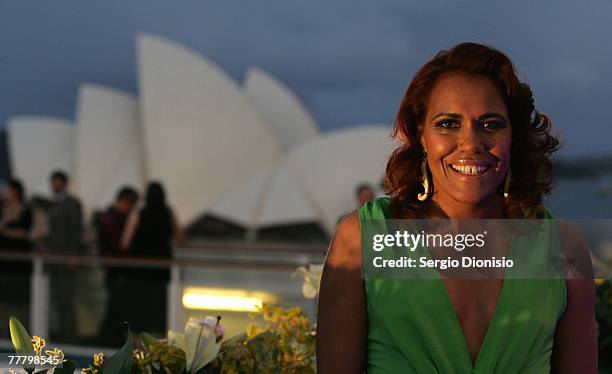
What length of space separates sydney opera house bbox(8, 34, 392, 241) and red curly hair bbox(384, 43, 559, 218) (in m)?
22.2

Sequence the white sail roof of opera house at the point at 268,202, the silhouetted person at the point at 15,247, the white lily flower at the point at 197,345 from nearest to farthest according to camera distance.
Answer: the white lily flower at the point at 197,345 → the silhouetted person at the point at 15,247 → the white sail roof of opera house at the point at 268,202

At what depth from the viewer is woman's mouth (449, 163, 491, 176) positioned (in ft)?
3.62

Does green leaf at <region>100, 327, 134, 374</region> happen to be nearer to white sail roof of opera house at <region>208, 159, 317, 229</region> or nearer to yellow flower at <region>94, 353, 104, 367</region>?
yellow flower at <region>94, 353, 104, 367</region>

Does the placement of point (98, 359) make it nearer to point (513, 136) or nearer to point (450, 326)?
point (450, 326)

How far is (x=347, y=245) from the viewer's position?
107 centimetres

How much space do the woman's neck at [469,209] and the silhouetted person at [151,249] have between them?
3.94m

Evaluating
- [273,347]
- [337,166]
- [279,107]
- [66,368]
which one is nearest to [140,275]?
[273,347]

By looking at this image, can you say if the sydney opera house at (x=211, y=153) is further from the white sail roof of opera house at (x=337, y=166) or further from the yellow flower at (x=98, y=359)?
the yellow flower at (x=98, y=359)

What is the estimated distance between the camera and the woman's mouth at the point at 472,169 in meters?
1.10

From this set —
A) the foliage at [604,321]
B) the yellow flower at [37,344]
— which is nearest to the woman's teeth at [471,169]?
the yellow flower at [37,344]

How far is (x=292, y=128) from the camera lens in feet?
91.5

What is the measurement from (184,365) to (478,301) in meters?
0.48

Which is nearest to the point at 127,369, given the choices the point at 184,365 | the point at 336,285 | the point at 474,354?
the point at 184,365

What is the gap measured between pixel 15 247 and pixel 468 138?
5.21 meters
